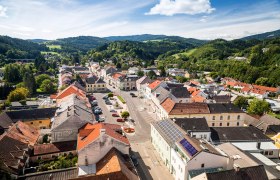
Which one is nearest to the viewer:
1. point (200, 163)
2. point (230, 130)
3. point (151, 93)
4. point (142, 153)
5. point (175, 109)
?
point (200, 163)

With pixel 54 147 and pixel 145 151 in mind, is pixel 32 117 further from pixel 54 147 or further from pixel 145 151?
pixel 145 151

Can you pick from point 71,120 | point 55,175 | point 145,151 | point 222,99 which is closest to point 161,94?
point 222,99

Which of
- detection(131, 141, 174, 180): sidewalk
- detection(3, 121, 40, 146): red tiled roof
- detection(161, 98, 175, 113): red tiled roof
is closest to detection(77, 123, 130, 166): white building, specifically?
detection(131, 141, 174, 180): sidewalk

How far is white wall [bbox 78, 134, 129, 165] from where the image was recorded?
1280 inches

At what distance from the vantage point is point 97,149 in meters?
32.8

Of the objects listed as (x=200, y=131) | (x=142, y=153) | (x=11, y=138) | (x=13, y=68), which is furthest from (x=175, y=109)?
(x=13, y=68)

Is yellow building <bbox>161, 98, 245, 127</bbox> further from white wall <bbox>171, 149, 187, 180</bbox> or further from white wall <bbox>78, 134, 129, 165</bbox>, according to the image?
white wall <bbox>78, 134, 129, 165</bbox>

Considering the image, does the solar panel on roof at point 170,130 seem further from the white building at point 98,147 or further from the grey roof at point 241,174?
the grey roof at point 241,174

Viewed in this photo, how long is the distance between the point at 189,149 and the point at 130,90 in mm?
71871

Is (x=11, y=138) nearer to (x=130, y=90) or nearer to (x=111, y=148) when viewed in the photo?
(x=111, y=148)

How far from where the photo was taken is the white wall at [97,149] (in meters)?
32.5

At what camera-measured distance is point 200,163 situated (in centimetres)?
3042

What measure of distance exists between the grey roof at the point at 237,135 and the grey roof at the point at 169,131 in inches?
348

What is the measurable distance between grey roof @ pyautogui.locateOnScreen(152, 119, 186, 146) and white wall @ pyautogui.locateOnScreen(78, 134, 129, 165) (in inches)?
321
